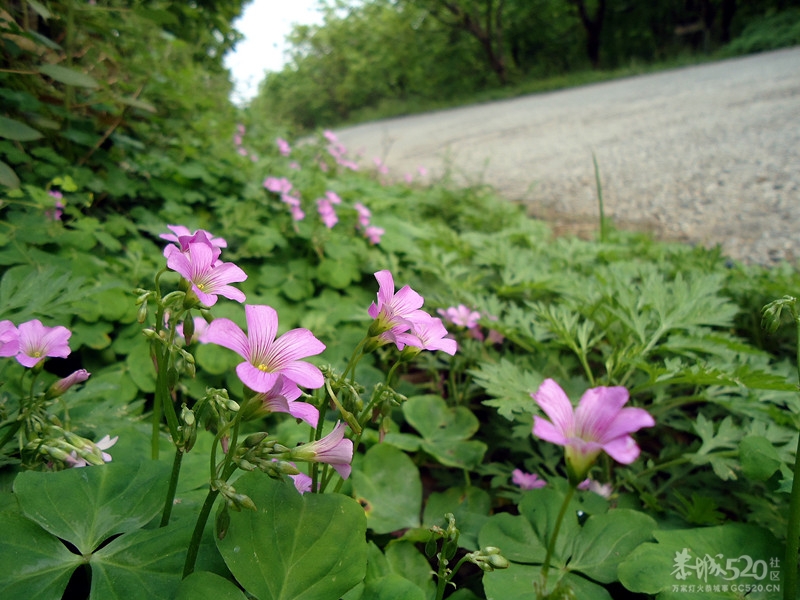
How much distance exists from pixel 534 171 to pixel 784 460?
4.92m

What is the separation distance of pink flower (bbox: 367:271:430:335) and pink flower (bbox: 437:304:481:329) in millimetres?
983

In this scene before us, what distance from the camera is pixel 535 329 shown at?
1780 millimetres

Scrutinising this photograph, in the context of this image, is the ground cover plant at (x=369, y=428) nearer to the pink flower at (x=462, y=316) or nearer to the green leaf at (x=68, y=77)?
the pink flower at (x=462, y=316)

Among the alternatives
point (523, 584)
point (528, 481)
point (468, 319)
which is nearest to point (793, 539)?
point (523, 584)

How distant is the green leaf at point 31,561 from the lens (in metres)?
0.75

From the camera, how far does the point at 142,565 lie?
81 cm

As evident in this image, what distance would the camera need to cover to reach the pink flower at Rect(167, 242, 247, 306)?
30.8 inches

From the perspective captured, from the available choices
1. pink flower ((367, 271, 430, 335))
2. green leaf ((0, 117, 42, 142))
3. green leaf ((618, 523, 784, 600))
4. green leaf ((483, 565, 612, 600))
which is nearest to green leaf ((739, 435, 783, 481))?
green leaf ((618, 523, 784, 600))

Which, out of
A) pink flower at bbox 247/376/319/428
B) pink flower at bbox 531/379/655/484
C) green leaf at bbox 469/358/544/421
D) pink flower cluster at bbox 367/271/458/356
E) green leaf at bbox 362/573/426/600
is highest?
pink flower cluster at bbox 367/271/458/356

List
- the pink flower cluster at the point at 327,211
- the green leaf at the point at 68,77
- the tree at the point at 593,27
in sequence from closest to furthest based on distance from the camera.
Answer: the green leaf at the point at 68,77 → the pink flower cluster at the point at 327,211 → the tree at the point at 593,27

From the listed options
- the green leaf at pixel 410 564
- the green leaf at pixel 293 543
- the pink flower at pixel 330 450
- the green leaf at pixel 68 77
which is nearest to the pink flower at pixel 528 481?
the green leaf at pixel 410 564

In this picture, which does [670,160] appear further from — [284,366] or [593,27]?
[593,27]

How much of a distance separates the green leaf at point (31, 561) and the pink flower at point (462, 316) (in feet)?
4.39

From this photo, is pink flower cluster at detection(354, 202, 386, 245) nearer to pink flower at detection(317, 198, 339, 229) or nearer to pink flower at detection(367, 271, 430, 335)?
pink flower at detection(317, 198, 339, 229)
